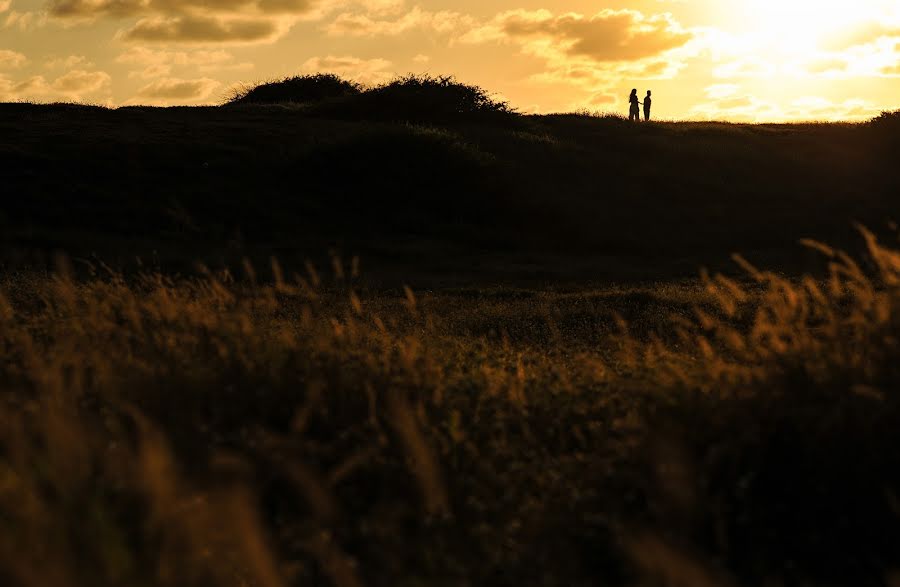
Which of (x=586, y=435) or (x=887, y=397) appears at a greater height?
(x=887, y=397)

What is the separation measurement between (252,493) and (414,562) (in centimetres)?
106

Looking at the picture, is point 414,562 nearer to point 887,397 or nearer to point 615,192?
point 887,397

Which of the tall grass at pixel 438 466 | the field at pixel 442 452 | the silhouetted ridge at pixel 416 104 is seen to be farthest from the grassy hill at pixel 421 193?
the tall grass at pixel 438 466

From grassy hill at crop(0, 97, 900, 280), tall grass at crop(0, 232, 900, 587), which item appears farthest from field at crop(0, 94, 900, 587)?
grassy hill at crop(0, 97, 900, 280)

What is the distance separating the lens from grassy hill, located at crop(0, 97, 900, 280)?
2084cm

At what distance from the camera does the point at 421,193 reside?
25719 mm

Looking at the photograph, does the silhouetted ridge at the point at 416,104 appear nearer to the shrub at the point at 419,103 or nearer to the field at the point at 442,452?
the shrub at the point at 419,103

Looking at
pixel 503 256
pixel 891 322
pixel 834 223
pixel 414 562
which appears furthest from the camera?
pixel 834 223

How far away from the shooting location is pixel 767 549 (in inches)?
179

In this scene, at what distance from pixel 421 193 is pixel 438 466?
20.9 m

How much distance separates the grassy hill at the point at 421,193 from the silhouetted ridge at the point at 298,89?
13.3 m

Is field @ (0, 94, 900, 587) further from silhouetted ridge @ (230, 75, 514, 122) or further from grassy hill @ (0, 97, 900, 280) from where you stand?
silhouetted ridge @ (230, 75, 514, 122)

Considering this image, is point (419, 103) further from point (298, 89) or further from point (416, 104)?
point (298, 89)

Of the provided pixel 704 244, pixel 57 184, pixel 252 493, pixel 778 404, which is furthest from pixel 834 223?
pixel 252 493
